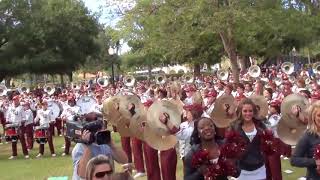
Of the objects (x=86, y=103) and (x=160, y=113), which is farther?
(x=86, y=103)

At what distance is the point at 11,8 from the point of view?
1975 inches

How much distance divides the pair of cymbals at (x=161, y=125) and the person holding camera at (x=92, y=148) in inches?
119

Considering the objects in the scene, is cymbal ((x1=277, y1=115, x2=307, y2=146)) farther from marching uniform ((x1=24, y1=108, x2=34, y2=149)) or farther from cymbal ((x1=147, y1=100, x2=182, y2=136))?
marching uniform ((x1=24, y1=108, x2=34, y2=149))

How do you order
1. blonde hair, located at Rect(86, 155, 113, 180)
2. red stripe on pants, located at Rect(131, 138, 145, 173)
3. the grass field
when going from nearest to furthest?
blonde hair, located at Rect(86, 155, 113, 180) → red stripe on pants, located at Rect(131, 138, 145, 173) → the grass field

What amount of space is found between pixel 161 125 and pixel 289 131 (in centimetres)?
192

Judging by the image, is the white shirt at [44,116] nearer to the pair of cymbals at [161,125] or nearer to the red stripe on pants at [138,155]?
the red stripe on pants at [138,155]

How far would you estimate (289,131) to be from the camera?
789cm

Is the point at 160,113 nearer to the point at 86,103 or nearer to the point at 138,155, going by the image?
the point at 138,155

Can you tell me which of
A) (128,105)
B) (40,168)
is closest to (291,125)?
(128,105)

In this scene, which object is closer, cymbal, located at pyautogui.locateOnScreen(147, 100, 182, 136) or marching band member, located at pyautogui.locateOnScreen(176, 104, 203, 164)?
marching band member, located at pyautogui.locateOnScreen(176, 104, 203, 164)

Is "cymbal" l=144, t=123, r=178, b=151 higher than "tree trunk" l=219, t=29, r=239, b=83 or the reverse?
the reverse

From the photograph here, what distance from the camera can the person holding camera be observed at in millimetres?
5285

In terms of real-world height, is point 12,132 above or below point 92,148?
below

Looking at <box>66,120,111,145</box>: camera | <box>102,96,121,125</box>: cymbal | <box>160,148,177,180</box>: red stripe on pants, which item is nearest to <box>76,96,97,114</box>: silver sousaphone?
<box>102,96,121,125</box>: cymbal
